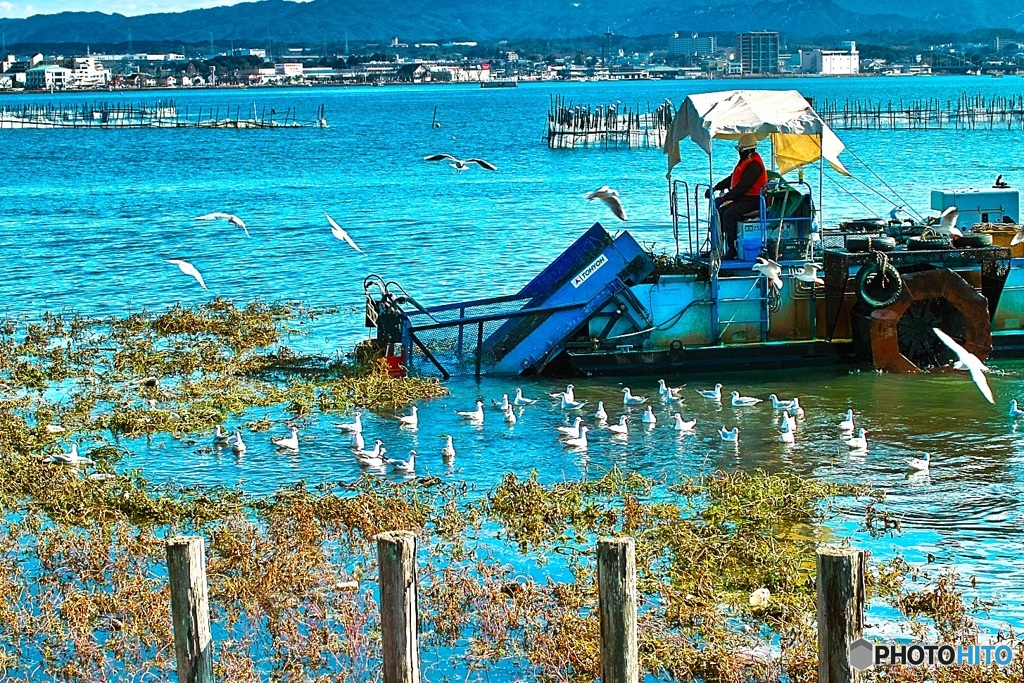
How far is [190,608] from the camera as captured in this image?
7.31m

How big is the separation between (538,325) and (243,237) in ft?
74.2

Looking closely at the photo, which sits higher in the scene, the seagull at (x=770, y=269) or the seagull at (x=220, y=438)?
the seagull at (x=770, y=269)

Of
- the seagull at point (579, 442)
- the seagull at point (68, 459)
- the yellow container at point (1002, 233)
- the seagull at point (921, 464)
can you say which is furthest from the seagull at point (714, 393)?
the seagull at point (68, 459)

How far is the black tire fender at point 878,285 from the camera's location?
17828 millimetres

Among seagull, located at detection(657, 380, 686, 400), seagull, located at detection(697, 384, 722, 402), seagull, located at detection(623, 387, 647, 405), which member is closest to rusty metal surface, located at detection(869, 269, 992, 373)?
seagull, located at detection(697, 384, 722, 402)

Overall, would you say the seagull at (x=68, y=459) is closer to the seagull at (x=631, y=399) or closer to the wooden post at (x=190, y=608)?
the seagull at (x=631, y=399)

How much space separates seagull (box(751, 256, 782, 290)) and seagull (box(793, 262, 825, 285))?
10.8 inches

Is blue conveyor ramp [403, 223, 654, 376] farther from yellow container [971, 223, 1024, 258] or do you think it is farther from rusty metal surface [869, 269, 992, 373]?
yellow container [971, 223, 1024, 258]

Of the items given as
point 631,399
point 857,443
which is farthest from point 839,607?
point 631,399

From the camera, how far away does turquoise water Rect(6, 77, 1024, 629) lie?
46.7 feet

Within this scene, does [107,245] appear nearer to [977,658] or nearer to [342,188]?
[342,188]

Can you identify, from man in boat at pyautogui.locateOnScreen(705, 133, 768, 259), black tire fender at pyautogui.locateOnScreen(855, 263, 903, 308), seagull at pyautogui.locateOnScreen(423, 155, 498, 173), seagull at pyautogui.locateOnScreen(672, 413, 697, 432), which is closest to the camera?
seagull at pyautogui.locateOnScreen(672, 413, 697, 432)

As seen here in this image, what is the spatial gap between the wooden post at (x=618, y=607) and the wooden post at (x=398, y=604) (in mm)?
1024

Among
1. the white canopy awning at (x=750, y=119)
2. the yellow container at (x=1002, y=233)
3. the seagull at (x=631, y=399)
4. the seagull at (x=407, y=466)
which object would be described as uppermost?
the white canopy awning at (x=750, y=119)
